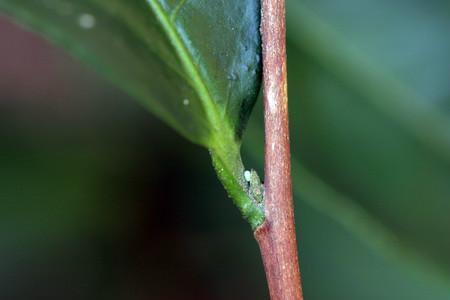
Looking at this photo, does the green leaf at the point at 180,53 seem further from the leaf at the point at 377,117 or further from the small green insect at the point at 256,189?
the leaf at the point at 377,117

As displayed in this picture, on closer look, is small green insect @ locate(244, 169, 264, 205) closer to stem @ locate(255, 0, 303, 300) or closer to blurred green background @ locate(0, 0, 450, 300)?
stem @ locate(255, 0, 303, 300)

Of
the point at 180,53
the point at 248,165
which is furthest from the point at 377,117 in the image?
the point at 180,53

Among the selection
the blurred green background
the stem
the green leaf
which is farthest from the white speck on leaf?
the blurred green background

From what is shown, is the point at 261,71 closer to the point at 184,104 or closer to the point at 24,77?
the point at 184,104

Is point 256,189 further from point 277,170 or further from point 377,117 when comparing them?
point 377,117

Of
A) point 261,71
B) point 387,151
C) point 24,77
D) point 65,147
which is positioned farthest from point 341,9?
point 24,77

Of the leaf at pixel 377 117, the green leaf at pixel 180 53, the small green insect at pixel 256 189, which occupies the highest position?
the leaf at pixel 377 117

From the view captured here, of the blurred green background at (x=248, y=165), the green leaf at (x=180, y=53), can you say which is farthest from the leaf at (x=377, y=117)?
the green leaf at (x=180, y=53)
